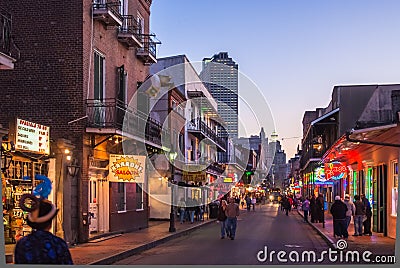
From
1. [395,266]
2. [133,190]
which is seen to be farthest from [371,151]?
[395,266]

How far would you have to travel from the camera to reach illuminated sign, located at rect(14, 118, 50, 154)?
1734 cm

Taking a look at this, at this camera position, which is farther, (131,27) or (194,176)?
(194,176)

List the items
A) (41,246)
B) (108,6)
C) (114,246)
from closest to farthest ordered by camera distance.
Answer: (41,246), (114,246), (108,6)

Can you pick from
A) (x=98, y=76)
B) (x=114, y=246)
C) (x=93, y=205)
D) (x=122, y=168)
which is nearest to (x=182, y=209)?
(x=93, y=205)

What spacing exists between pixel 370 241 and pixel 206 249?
5333mm

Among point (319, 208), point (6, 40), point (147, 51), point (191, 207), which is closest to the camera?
point (6, 40)

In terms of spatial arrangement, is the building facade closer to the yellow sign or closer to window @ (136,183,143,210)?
the yellow sign

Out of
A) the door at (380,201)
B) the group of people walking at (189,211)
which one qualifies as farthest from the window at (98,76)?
the group of people walking at (189,211)

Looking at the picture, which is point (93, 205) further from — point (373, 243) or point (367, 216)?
point (367, 216)

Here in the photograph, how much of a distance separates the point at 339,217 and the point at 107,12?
1071 centimetres

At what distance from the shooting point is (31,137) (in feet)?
59.5

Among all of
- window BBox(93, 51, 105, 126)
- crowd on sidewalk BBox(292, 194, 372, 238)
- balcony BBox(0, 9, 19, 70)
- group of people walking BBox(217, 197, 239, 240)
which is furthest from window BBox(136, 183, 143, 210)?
balcony BBox(0, 9, 19, 70)

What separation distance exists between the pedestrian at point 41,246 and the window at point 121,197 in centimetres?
1896

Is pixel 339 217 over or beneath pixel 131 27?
beneath
